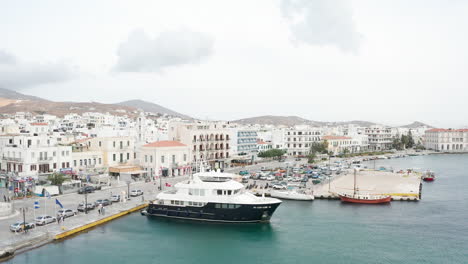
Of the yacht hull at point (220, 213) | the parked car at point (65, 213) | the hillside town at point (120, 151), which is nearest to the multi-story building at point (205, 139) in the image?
the hillside town at point (120, 151)

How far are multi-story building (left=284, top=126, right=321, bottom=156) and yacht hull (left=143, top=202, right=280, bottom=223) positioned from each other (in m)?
59.3

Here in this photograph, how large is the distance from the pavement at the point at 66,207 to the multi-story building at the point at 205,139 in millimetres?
15210

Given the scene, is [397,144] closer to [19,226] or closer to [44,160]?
[44,160]

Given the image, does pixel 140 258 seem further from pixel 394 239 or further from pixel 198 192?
pixel 394 239

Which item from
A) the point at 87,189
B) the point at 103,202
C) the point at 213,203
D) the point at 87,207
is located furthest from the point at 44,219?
the point at 213,203

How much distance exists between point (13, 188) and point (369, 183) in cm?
4108

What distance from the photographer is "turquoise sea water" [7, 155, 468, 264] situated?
27.4 meters

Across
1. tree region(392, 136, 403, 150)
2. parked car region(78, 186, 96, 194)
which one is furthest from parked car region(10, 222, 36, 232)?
tree region(392, 136, 403, 150)

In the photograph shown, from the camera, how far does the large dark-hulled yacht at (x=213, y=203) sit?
113ft

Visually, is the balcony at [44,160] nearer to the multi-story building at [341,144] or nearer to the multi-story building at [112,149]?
the multi-story building at [112,149]

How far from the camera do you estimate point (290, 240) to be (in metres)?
31.0

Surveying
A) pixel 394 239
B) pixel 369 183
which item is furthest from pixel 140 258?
pixel 369 183

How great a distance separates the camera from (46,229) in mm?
29609

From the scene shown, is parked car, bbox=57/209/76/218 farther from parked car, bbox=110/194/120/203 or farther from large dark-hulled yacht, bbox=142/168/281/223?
large dark-hulled yacht, bbox=142/168/281/223
